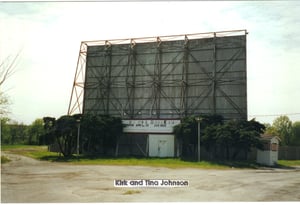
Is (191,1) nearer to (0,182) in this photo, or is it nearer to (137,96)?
(0,182)

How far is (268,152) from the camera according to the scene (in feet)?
84.5

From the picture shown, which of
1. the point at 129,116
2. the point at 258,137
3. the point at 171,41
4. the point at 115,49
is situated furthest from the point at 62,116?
the point at 258,137

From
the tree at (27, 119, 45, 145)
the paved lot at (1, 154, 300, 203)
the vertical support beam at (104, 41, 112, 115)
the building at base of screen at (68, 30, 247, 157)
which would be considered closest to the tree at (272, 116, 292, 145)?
the building at base of screen at (68, 30, 247, 157)

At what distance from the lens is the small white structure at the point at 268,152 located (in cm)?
2572

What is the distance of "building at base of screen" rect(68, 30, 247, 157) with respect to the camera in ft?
97.8

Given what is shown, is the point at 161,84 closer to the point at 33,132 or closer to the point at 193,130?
the point at 193,130

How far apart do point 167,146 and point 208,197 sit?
1624 cm

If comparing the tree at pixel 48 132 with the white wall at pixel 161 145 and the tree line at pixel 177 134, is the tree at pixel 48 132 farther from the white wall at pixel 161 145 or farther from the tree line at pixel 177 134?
the white wall at pixel 161 145

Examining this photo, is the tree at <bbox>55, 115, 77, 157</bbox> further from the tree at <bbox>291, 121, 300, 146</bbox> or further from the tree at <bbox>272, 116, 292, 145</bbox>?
the tree at <bbox>291, 121, 300, 146</bbox>

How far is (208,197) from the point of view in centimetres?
1238

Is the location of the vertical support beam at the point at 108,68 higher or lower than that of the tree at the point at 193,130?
higher

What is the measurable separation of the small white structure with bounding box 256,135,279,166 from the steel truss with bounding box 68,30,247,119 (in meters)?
4.00

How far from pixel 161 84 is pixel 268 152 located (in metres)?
11.1

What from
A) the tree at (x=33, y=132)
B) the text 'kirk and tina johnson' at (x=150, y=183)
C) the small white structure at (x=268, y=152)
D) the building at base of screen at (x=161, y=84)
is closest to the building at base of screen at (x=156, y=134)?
the building at base of screen at (x=161, y=84)
